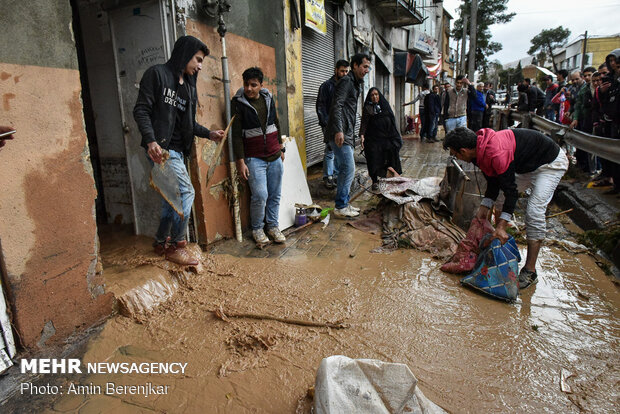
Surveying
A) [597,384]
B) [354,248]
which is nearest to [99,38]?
[354,248]

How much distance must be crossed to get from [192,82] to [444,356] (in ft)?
10.1

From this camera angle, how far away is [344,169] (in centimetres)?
563

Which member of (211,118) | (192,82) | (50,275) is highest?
(192,82)

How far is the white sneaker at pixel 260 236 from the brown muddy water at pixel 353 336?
49 cm

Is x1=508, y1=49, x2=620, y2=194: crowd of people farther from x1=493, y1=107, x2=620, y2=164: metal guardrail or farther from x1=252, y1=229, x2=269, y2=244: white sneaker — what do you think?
x1=252, y1=229, x2=269, y2=244: white sneaker

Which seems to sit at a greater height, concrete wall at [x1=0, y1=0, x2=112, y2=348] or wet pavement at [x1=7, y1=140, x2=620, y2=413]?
concrete wall at [x1=0, y1=0, x2=112, y2=348]

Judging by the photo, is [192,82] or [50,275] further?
[192,82]

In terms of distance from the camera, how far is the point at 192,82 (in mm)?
3605

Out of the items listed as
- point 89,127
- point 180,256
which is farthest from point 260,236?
point 89,127

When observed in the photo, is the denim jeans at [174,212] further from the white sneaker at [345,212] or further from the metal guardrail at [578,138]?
the metal guardrail at [578,138]

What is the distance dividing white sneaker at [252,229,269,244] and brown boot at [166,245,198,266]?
3.23ft

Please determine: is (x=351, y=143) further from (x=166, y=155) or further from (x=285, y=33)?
(x=166, y=155)

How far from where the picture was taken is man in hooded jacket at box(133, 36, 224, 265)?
3.23m

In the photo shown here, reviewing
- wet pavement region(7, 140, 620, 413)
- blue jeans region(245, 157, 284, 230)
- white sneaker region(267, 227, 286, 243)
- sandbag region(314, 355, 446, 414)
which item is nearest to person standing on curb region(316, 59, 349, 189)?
blue jeans region(245, 157, 284, 230)
